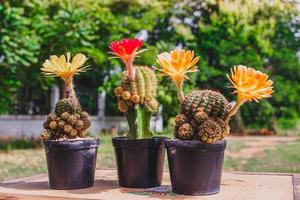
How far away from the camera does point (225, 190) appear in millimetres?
1773

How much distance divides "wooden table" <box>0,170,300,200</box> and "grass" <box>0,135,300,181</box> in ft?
10.3

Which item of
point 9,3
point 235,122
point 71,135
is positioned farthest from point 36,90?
point 71,135

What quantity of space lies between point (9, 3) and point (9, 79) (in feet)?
3.80

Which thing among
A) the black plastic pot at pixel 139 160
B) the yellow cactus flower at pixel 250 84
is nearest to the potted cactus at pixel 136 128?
the black plastic pot at pixel 139 160

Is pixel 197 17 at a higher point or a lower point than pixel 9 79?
higher

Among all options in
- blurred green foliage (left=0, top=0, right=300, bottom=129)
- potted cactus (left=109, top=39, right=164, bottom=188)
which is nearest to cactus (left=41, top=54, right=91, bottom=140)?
potted cactus (left=109, top=39, right=164, bottom=188)

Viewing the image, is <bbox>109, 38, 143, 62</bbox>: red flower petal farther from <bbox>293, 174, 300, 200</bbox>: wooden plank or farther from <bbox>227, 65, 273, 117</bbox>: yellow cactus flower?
<bbox>293, 174, 300, 200</bbox>: wooden plank

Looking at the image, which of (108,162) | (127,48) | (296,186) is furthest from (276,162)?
(127,48)

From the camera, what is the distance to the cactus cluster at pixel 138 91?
185cm

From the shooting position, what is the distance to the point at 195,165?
164 centimetres

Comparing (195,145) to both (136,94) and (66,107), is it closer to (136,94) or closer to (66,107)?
(136,94)

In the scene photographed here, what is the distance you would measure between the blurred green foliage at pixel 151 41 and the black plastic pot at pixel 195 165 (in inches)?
28.4

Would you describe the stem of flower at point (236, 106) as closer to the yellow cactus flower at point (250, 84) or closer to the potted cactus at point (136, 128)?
the yellow cactus flower at point (250, 84)

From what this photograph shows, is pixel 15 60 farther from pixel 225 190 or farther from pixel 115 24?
pixel 225 190
